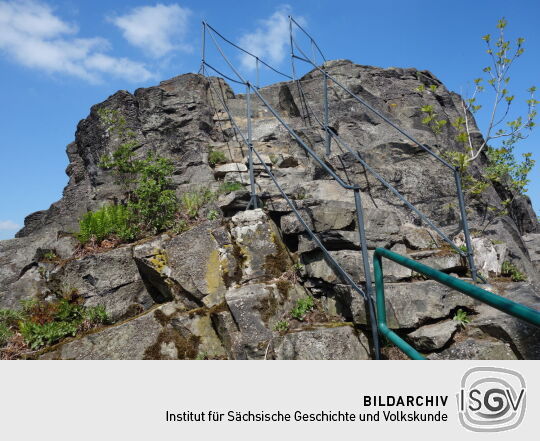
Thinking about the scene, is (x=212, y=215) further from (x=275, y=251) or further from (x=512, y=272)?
(x=512, y=272)

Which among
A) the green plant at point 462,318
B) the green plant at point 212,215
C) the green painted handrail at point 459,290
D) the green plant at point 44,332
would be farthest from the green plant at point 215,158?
the green painted handrail at point 459,290

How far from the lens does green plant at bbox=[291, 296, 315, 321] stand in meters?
5.29

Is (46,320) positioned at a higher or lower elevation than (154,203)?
lower

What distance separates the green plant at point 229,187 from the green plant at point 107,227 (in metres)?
1.85

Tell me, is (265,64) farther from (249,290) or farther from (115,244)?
(249,290)

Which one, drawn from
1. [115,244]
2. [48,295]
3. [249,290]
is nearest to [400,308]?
[249,290]

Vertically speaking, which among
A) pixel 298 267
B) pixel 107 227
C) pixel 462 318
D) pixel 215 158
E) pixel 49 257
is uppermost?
pixel 215 158

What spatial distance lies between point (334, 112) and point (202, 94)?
3.79 meters

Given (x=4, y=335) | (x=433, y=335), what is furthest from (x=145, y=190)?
(x=433, y=335)

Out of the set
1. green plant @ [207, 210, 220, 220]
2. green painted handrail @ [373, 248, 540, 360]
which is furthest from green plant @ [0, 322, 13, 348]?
green painted handrail @ [373, 248, 540, 360]

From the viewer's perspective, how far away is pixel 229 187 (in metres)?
7.82
